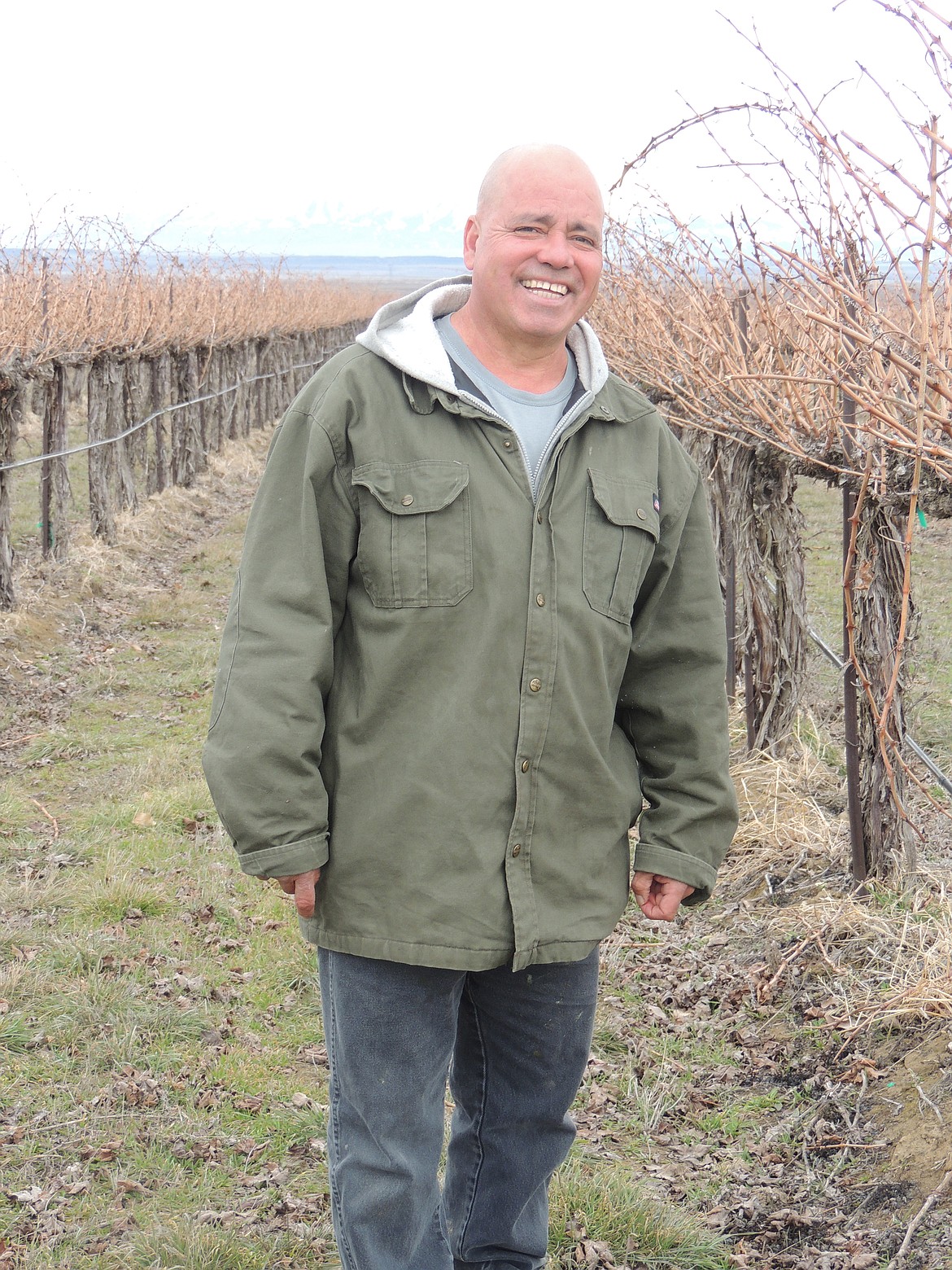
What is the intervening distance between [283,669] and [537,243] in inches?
32.5

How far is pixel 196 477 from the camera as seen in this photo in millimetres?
15906

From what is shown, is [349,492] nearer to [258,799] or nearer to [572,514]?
[572,514]

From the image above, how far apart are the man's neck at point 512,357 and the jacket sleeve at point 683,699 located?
0.30m

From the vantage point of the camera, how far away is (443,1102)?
2080 millimetres

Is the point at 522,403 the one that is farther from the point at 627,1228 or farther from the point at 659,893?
the point at 627,1228

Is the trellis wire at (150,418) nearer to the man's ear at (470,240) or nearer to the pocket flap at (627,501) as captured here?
the man's ear at (470,240)

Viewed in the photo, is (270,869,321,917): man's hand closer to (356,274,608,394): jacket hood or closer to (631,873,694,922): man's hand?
(631,873,694,922): man's hand

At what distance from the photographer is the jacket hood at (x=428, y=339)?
194cm

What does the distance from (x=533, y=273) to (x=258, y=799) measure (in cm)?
97

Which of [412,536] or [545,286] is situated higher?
[545,286]

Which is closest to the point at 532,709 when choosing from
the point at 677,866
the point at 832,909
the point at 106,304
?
the point at 677,866

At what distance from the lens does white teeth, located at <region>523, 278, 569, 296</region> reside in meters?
1.98

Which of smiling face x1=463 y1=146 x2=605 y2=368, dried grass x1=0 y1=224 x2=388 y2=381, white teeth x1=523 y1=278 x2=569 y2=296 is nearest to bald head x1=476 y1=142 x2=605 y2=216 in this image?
smiling face x1=463 y1=146 x2=605 y2=368

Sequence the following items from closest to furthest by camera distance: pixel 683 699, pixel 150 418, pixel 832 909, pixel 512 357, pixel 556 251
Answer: pixel 556 251
pixel 512 357
pixel 683 699
pixel 832 909
pixel 150 418
